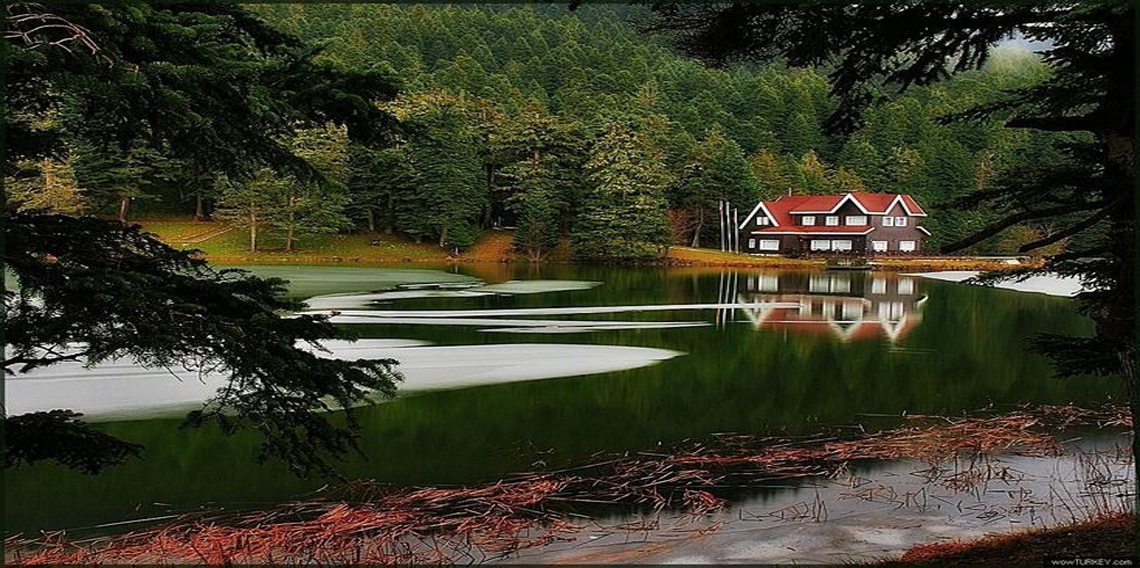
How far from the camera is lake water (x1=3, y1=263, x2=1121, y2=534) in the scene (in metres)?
8.29

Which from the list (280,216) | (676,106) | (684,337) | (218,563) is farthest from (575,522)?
(676,106)

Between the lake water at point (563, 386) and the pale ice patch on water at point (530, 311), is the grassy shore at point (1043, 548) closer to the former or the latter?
the lake water at point (563, 386)

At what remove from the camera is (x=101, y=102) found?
4453 millimetres

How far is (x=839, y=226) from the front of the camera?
59.8m

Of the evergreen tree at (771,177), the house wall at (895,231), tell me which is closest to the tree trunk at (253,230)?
the evergreen tree at (771,177)

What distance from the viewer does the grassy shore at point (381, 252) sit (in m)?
48.8

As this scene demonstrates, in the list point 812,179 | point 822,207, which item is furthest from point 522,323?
point 812,179

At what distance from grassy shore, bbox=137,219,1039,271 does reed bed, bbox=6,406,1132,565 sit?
4044cm

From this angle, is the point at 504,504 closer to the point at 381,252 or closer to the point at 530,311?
the point at 530,311

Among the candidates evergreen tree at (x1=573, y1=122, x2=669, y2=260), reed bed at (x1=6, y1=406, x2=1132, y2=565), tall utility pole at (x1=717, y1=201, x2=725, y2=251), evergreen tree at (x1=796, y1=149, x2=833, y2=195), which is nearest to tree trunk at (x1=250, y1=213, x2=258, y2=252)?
evergreen tree at (x1=573, y1=122, x2=669, y2=260)

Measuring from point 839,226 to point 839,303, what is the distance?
32613 millimetres

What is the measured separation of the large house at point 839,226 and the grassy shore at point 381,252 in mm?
Result: 4273

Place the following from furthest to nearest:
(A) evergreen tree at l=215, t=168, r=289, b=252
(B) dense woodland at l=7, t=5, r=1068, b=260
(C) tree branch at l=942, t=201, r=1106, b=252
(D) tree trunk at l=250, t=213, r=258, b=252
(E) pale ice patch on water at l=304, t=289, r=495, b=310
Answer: (B) dense woodland at l=7, t=5, r=1068, b=260
(D) tree trunk at l=250, t=213, r=258, b=252
(A) evergreen tree at l=215, t=168, r=289, b=252
(E) pale ice patch on water at l=304, t=289, r=495, b=310
(C) tree branch at l=942, t=201, r=1106, b=252

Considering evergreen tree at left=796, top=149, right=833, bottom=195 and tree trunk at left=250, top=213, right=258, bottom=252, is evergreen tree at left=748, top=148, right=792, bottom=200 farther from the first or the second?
tree trunk at left=250, top=213, right=258, bottom=252
